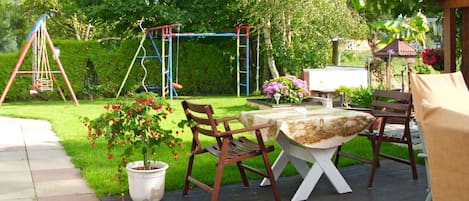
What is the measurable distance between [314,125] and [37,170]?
3.07 meters

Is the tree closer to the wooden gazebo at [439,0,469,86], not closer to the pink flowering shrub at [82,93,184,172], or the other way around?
the wooden gazebo at [439,0,469,86]

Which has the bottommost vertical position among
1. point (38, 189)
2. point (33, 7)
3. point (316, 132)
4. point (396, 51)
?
point (38, 189)

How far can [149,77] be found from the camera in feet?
49.3

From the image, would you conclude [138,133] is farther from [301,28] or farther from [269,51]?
[269,51]

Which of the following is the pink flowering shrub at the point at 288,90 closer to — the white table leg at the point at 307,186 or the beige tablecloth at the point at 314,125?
the beige tablecloth at the point at 314,125

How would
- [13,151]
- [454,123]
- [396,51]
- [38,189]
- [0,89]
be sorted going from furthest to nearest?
[0,89], [396,51], [13,151], [38,189], [454,123]

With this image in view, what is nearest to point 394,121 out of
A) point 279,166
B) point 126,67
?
point 279,166

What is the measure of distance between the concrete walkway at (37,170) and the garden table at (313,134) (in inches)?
63.0

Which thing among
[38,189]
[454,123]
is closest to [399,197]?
[454,123]

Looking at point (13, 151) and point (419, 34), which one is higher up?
point (419, 34)

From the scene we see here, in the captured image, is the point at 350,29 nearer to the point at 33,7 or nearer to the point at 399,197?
the point at 399,197

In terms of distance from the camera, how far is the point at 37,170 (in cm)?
584

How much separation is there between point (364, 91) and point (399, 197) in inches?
170

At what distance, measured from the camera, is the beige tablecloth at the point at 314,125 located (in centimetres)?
434
